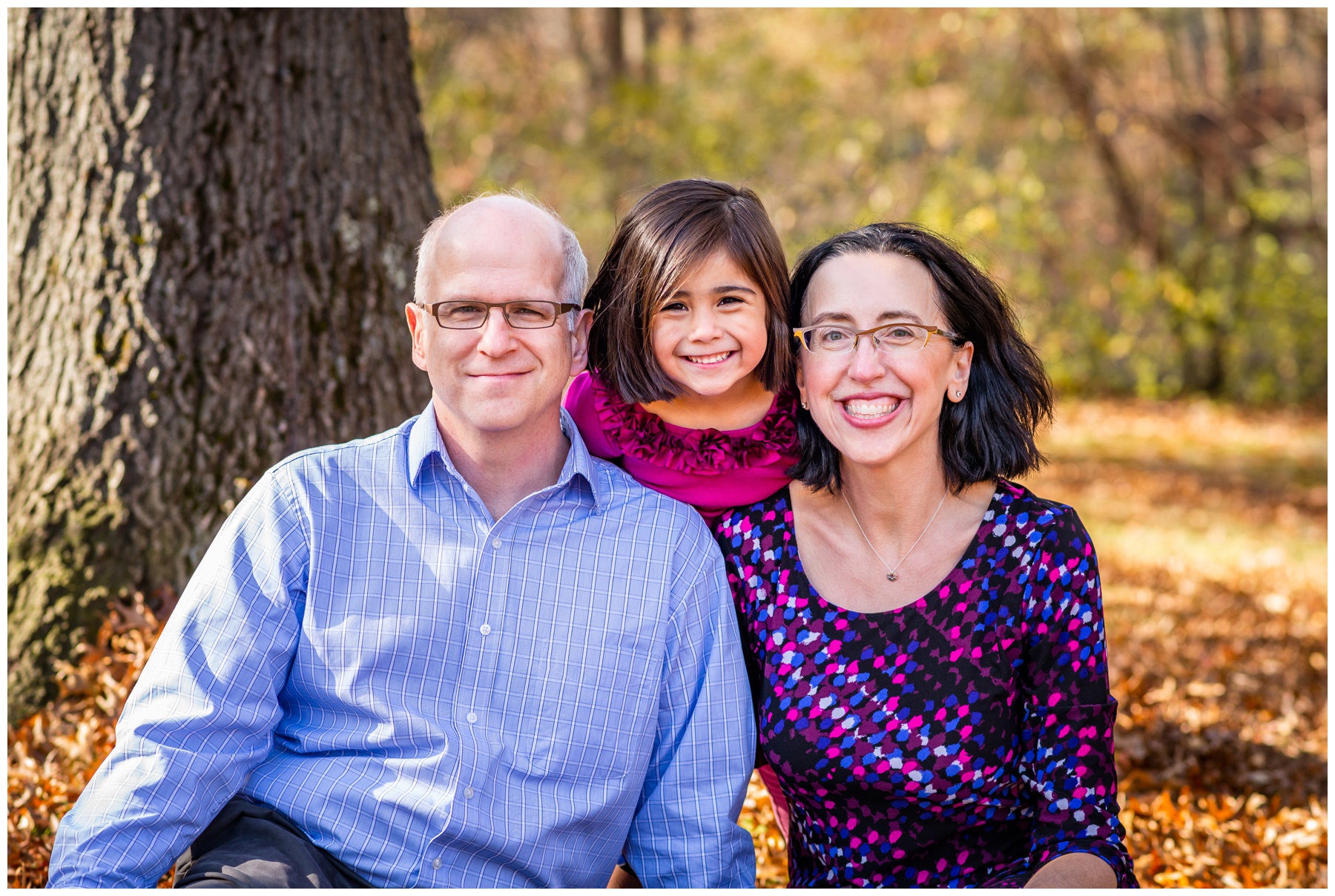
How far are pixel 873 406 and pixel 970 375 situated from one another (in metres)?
0.32

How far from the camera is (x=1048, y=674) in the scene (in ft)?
8.07

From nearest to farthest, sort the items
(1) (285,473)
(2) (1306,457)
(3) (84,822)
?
(3) (84,822) → (1) (285,473) → (2) (1306,457)

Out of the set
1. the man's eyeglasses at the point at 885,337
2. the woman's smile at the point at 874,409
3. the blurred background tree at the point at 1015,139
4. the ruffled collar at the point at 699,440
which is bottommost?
the ruffled collar at the point at 699,440

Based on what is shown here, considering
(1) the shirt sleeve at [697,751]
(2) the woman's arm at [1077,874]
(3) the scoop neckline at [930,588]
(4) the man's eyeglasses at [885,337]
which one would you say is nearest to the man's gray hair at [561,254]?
(4) the man's eyeglasses at [885,337]

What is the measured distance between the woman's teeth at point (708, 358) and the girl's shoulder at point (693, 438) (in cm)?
18

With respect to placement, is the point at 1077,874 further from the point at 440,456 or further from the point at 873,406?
the point at 440,456

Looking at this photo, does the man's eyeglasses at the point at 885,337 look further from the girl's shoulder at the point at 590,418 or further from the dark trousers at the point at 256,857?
the dark trousers at the point at 256,857

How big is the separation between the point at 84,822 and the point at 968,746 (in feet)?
5.93

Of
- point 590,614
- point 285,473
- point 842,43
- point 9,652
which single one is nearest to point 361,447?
point 285,473

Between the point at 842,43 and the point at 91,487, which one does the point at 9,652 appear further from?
the point at 842,43

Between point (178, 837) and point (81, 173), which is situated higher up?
point (81, 173)

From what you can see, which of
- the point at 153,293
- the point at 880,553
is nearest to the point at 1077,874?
the point at 880,553

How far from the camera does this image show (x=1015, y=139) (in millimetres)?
14219

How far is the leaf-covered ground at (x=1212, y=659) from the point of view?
3.48 meters
